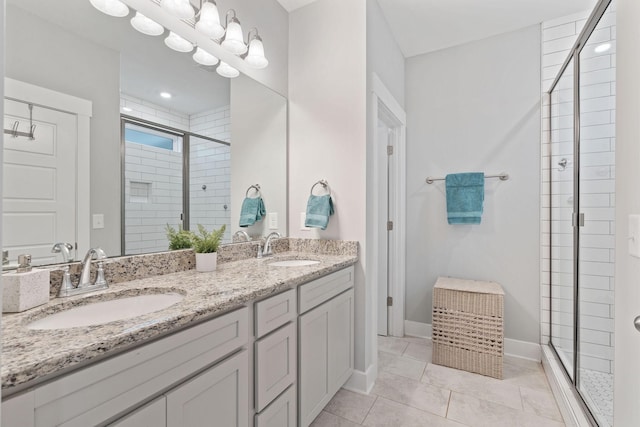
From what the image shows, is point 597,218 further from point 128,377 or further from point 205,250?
point 128,377

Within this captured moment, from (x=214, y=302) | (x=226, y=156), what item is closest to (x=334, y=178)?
(x=226, y=156)

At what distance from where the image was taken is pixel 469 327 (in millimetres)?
2205

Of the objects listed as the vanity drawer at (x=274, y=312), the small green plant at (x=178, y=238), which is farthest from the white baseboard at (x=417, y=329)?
the small green plant at (x=178, y=238)

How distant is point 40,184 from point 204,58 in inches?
40.8

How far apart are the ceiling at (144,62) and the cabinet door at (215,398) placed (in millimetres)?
1214

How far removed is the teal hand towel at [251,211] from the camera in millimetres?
1992

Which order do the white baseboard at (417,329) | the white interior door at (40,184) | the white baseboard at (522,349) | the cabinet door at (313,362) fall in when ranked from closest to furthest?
the white interior door at (40,184) → the cabinet door at (313,362) → the white baseboard at (522,349) → the white baseboard at (417,329)

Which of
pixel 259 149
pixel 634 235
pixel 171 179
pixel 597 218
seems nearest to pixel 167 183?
pixel 171 179

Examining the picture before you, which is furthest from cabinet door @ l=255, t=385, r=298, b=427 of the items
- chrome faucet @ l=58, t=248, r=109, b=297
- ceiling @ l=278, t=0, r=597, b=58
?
ceiling @ l=278, t=0, r=597, b=58

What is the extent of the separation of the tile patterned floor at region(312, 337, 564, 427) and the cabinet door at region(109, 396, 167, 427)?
1.12 metres

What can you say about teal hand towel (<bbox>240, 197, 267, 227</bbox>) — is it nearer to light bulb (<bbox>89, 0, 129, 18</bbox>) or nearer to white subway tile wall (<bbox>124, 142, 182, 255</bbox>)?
white subway tile wall (<bbox>124, 142, 182, 255</bbox>)

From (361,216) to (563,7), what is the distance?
2125 mm

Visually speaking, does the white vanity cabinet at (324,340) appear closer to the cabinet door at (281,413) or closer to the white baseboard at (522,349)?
the cabinet door at (281,413)

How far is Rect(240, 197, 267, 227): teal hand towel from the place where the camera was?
1992 mm
